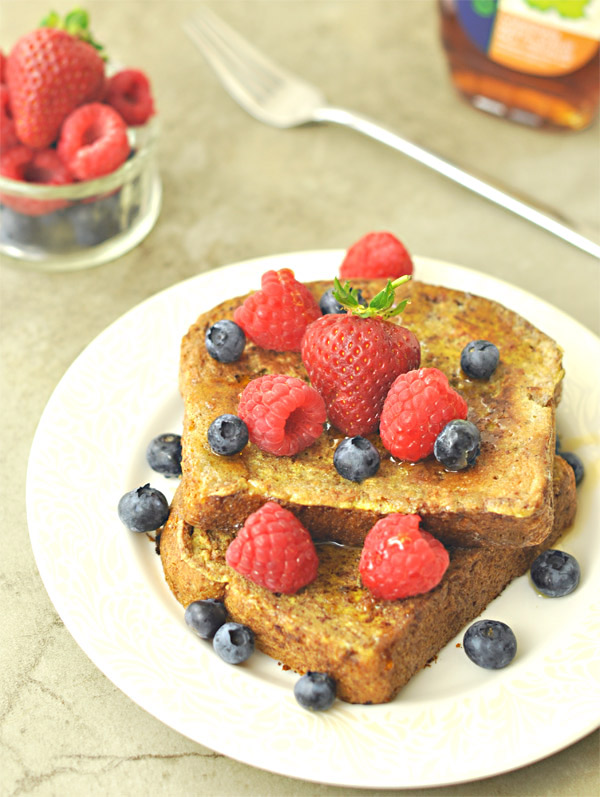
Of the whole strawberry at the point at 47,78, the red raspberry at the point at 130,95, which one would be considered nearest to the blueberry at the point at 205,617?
the whole strawberry at the point at 47,78

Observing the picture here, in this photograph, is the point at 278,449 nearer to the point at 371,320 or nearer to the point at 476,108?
the point at 371,320

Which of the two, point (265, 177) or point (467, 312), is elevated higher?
point (467, 312)

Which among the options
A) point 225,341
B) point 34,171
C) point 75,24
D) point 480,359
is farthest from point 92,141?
point 480,359

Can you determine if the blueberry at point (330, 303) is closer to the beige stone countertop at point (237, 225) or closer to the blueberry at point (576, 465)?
the blueberry at point (576, 465)

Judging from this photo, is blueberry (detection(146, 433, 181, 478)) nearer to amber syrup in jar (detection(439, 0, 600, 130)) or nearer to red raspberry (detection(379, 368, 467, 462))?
red raspberry (detection(379, 368, 467, 462))

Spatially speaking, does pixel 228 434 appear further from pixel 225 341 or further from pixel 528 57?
pixel 528 57

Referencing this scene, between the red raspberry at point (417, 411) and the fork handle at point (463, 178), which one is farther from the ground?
the red raspberry at point (417, 411)

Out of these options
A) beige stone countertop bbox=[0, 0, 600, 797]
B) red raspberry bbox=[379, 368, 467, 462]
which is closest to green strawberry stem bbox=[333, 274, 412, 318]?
red raspberry bbox=[379, 368, 467, 462]

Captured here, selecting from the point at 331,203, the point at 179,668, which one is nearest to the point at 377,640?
the point at 179,668
